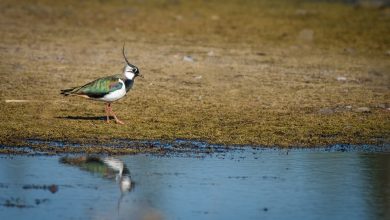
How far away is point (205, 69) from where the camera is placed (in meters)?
17.1

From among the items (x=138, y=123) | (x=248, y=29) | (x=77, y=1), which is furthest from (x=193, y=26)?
(x=138, y=123)

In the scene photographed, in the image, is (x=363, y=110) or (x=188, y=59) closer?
(x=363, y=110)

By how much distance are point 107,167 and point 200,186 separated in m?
1.18

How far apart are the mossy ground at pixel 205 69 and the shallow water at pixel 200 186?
44.8 inches

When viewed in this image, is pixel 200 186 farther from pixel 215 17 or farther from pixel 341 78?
pixel 215 17

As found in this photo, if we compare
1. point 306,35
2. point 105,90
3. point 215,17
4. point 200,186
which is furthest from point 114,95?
point 215,17

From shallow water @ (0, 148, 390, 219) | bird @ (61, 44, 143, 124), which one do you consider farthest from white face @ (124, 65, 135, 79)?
shallow water @ (0, 148, 390, 219)

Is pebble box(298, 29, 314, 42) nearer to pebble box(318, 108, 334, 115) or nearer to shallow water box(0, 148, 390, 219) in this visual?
pebble box(318, 108, 334, 115)

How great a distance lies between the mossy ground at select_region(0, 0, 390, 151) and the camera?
11930 mm

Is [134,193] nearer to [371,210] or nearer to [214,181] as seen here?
[214,181]

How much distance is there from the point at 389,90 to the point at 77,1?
1292 centimetres

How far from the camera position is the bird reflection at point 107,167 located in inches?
344

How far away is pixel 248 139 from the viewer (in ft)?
37.0

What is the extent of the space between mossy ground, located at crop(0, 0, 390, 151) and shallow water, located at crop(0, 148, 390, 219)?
1.14 meters
